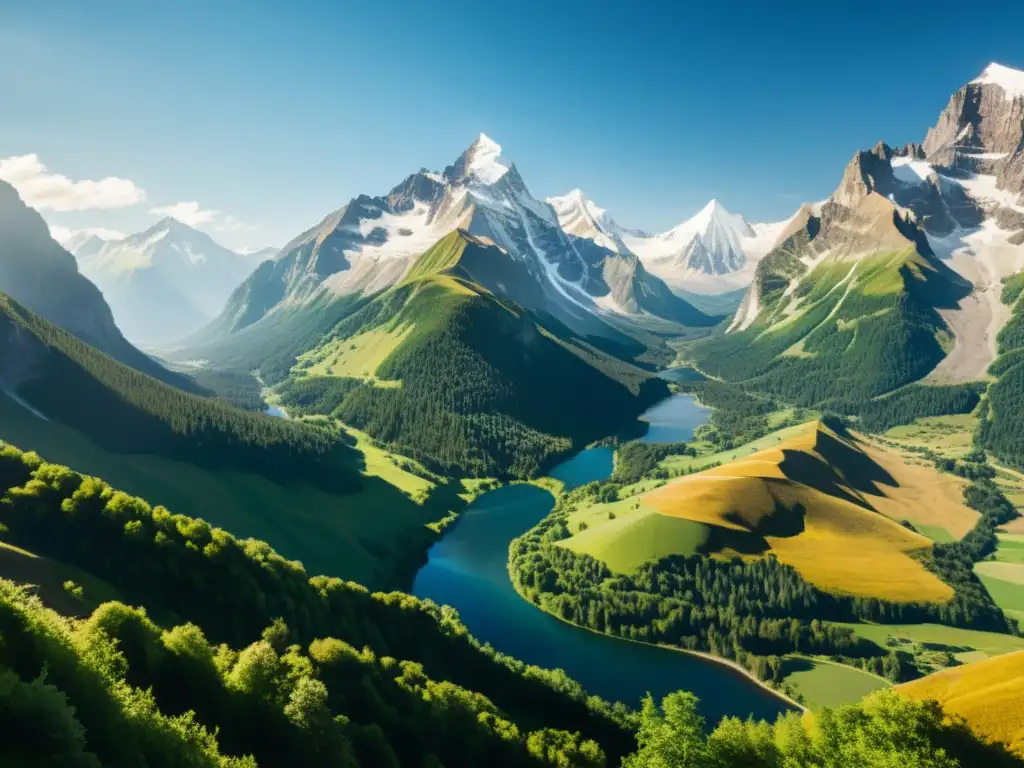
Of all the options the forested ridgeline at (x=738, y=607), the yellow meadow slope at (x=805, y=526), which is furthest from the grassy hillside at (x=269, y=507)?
the yellow meadow slope at (x=805, y=526)

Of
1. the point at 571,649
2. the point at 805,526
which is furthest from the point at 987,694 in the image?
the point at 805,526

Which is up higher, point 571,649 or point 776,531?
point 776,531

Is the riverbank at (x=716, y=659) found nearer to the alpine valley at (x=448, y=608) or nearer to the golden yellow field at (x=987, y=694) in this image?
the alpine valley at (x=448, y=608)

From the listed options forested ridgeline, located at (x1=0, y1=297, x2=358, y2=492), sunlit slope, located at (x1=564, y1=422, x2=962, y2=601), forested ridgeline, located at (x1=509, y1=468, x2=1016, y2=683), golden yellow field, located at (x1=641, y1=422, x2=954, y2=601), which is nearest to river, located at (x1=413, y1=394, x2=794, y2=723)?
forested ridgeline, located at (x1=509, y1=468, x2=1016, y2=683)

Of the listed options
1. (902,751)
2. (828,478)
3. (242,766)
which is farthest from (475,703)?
(828,478)

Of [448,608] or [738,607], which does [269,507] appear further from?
[738,607]

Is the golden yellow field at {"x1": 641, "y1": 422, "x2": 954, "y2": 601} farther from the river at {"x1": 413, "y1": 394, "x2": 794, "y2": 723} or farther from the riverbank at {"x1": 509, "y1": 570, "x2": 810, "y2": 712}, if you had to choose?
the river at {"x1": 413, "y1": 394, "x2": 794, "y2": 723}

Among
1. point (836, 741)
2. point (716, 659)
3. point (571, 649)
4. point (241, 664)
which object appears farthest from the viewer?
point (571, 649)

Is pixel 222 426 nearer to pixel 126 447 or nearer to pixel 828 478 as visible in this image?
pixel 126 447
